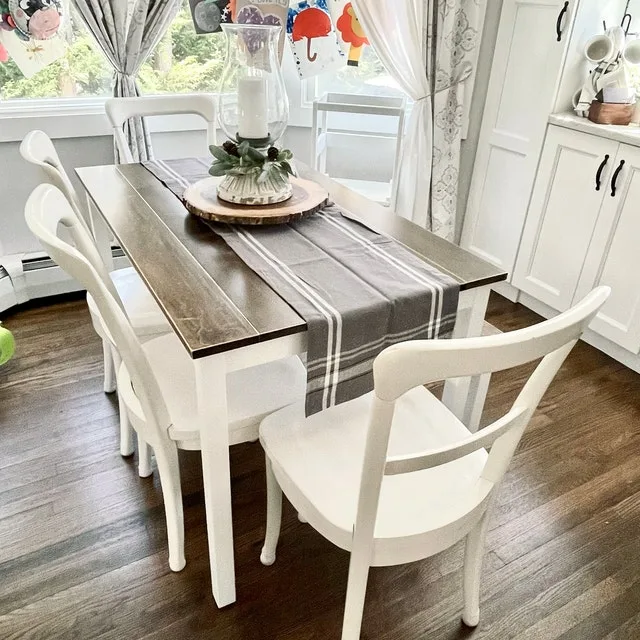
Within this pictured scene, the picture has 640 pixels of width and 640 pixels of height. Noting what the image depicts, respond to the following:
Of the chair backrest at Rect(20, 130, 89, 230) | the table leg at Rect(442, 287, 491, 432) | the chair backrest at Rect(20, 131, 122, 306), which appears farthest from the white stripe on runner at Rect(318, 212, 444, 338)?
the chair backrest at Rect(20, 130, 89, 230)

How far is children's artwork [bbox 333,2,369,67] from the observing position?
8.93ft

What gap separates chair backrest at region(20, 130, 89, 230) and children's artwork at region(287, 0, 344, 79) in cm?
152

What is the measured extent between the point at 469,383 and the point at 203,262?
2.46 feet

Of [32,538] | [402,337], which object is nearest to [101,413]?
[32,538]

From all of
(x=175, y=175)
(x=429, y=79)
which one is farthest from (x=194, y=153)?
(x=429, y=79)

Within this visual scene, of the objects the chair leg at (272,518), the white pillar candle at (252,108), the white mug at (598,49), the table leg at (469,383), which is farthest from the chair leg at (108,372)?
the white mug at (598,49)

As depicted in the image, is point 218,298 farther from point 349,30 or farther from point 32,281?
point 349,30

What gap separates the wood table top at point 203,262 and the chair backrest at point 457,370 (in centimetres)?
32

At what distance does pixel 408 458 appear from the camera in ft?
2.94

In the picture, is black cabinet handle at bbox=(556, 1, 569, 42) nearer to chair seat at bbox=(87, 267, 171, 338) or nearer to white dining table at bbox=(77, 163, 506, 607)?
white dining table at bbox=(77, 163, 506, 607)

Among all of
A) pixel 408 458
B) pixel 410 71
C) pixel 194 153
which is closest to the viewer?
pixel 408 458

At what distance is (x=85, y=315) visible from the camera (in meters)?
2.59

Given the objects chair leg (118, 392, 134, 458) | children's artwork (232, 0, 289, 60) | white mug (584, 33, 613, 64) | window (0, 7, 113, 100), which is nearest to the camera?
chair leg (118, 392, 134, 458)

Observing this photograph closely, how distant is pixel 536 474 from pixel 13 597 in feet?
5.01
